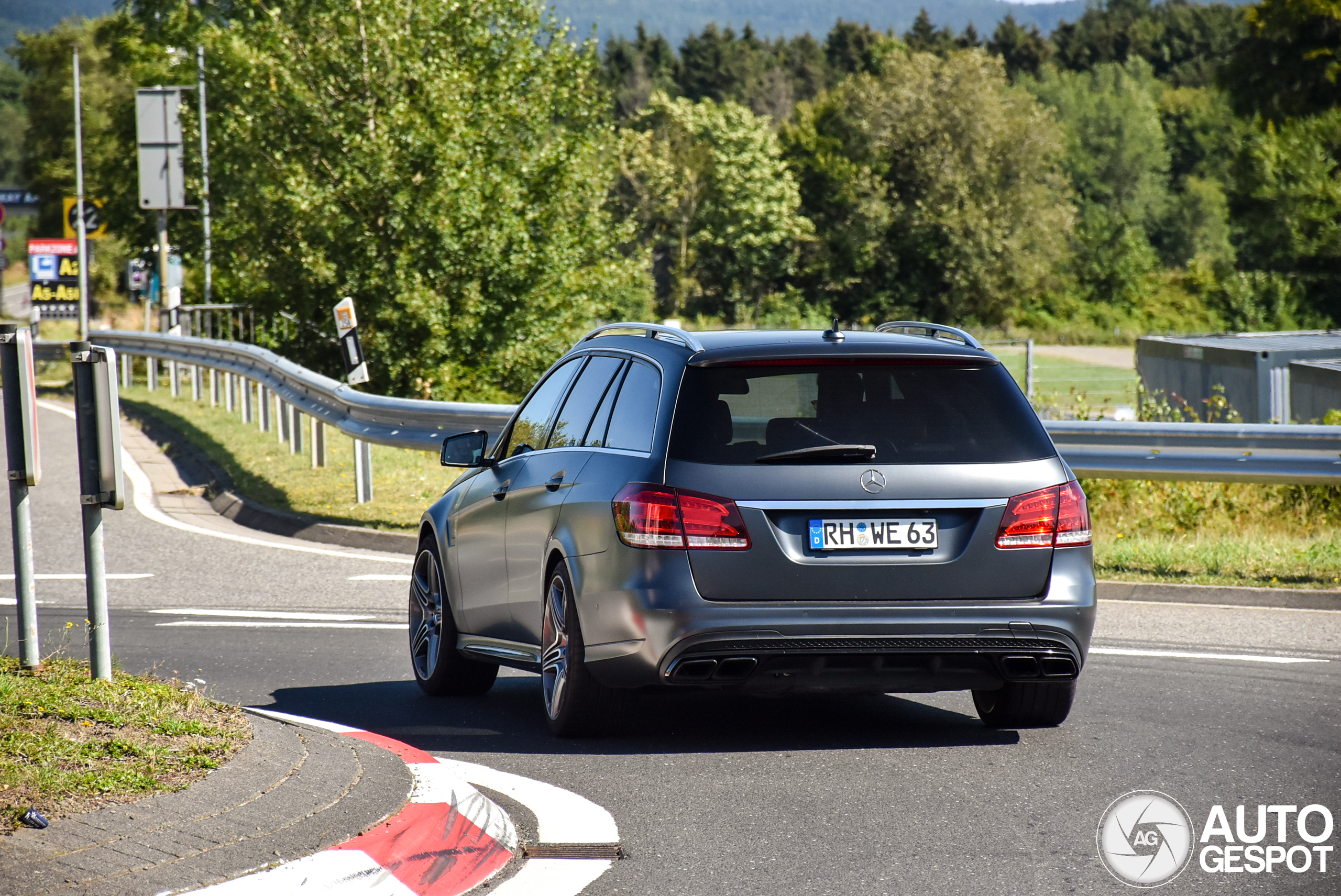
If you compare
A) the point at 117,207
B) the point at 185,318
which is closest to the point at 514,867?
the point at 185,318

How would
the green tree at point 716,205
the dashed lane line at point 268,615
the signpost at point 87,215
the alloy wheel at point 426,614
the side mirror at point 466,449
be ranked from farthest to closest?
the green tree at point 716,205
the signpost at point 87,215
the dashed lane line at point 268,615
the alloy wheel at point 426,614
the side mirror at point 466,449

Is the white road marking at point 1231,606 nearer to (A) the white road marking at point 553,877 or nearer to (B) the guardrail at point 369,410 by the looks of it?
(B) the guardrail at point 369,410

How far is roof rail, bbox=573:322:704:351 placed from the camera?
6.23 metres

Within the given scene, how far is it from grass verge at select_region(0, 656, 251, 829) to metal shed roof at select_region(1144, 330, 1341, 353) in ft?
70.9

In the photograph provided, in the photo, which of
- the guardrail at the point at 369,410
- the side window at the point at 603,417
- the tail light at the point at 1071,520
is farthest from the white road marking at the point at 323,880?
the guardrail at the point at 369,410

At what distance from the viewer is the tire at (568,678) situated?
6.12 meters

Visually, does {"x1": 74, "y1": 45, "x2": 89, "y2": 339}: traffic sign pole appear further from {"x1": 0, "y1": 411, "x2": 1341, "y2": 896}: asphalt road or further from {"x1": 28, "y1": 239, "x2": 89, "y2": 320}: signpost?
{"x1": 0, "y1": 411, "x2": 1341, "y2": 896}: asphalt road

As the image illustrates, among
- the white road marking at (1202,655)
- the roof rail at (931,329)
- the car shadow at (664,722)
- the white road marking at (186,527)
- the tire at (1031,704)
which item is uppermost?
the roof rail at (931,329)

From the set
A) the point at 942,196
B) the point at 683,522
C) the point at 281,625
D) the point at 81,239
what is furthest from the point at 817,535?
the point at 942,196

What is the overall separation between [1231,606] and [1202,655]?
200 cm

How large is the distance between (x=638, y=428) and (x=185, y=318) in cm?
2969

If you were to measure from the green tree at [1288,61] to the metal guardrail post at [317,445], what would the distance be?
45.8 m

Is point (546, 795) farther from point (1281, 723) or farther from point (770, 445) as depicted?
point (1281, 723)

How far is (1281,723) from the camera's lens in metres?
6.58
